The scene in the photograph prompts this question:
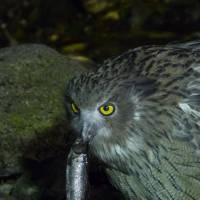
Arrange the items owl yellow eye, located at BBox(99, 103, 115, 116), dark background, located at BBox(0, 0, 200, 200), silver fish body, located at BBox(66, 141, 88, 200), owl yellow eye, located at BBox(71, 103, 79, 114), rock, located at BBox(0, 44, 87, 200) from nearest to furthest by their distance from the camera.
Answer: owl yellow eye, located at BBox(99, 103, 115, 116) < owl yellow eye, located at BBox(71, 103, 79, 114) < silver fish body, located at BBox(66, 141, 88, 200) < rock, located at BBox(0, 44, 87, 200) < dark background, located at BBox(0, 0, 200, 200)

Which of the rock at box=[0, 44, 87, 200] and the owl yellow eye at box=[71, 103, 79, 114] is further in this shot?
the rock at box=[0, 44, 87, 200]

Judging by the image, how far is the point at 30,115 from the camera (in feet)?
19.5

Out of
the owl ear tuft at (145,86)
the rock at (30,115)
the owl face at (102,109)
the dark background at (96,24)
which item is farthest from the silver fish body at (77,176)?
the dark background at (96,24)

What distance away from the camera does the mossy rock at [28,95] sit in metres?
5.76

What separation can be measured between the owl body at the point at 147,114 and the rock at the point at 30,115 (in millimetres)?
1591

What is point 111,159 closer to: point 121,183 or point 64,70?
point 121,183

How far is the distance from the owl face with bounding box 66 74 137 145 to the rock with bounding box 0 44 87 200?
171 cm

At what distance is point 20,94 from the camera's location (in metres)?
6.07

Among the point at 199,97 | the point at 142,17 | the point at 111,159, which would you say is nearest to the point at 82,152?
the point at 111,159

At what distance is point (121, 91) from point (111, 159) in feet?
1.75

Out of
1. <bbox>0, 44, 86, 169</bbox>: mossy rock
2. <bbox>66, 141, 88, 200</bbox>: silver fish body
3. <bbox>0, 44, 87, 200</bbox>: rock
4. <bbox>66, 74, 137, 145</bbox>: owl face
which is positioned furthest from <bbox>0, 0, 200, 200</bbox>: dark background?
<bbox>66, 74, 137, 145</bbox>: owl face

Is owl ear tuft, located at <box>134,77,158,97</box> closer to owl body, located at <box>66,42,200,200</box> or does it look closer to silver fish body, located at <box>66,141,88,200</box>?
owl body, located at <box>66,42,200,200</box>

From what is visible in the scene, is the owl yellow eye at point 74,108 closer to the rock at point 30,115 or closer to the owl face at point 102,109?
the owl face at point 102,109

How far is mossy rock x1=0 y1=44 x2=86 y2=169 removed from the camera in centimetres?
576
